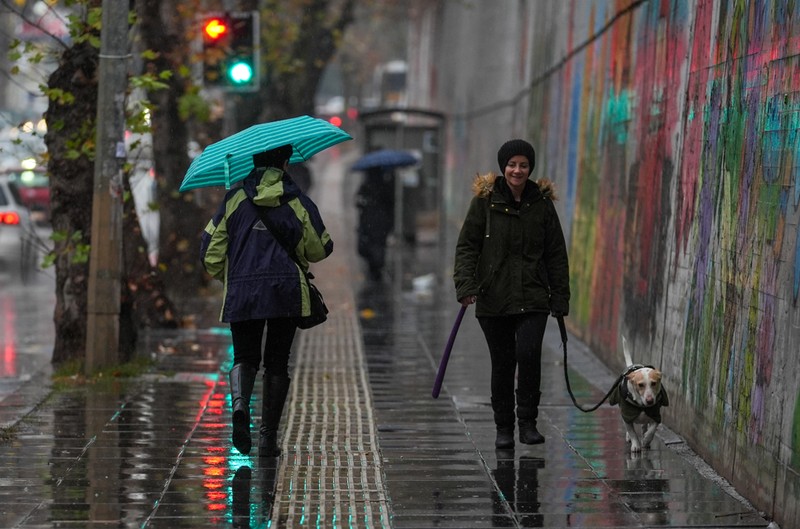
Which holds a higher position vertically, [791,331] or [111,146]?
[111,146]

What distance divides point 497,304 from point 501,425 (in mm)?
710

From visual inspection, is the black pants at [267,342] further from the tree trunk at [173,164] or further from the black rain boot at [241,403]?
the tree trunk at [173,164]

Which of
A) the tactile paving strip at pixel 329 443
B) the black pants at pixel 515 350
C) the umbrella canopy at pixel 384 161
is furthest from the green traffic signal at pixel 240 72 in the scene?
the black pants at pixel 515 350

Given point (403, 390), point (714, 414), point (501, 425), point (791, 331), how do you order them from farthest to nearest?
point (403, 390), point (501, 425), point (714, 414), point (791, 331)

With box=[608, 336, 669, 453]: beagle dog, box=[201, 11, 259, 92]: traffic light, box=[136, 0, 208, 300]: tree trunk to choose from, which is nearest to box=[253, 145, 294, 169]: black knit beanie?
box=[608, 336, 669, 453]: beagle dog

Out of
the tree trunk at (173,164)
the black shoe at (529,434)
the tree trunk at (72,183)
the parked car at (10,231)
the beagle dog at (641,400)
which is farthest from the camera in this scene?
the parked car at (10,231)

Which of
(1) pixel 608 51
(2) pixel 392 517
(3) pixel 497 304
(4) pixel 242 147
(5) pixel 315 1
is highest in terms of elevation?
(5) pixel 315 1

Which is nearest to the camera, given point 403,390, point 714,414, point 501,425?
point 714,414

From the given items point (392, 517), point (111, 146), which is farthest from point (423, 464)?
point (111, 146)

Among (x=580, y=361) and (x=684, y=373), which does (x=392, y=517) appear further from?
(x=580, y=361)

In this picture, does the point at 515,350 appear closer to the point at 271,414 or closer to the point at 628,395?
the point at 628,395

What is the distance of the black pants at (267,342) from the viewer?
26.1 ft

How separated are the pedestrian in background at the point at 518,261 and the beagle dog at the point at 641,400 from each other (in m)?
0.48

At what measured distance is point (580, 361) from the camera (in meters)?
12.3
